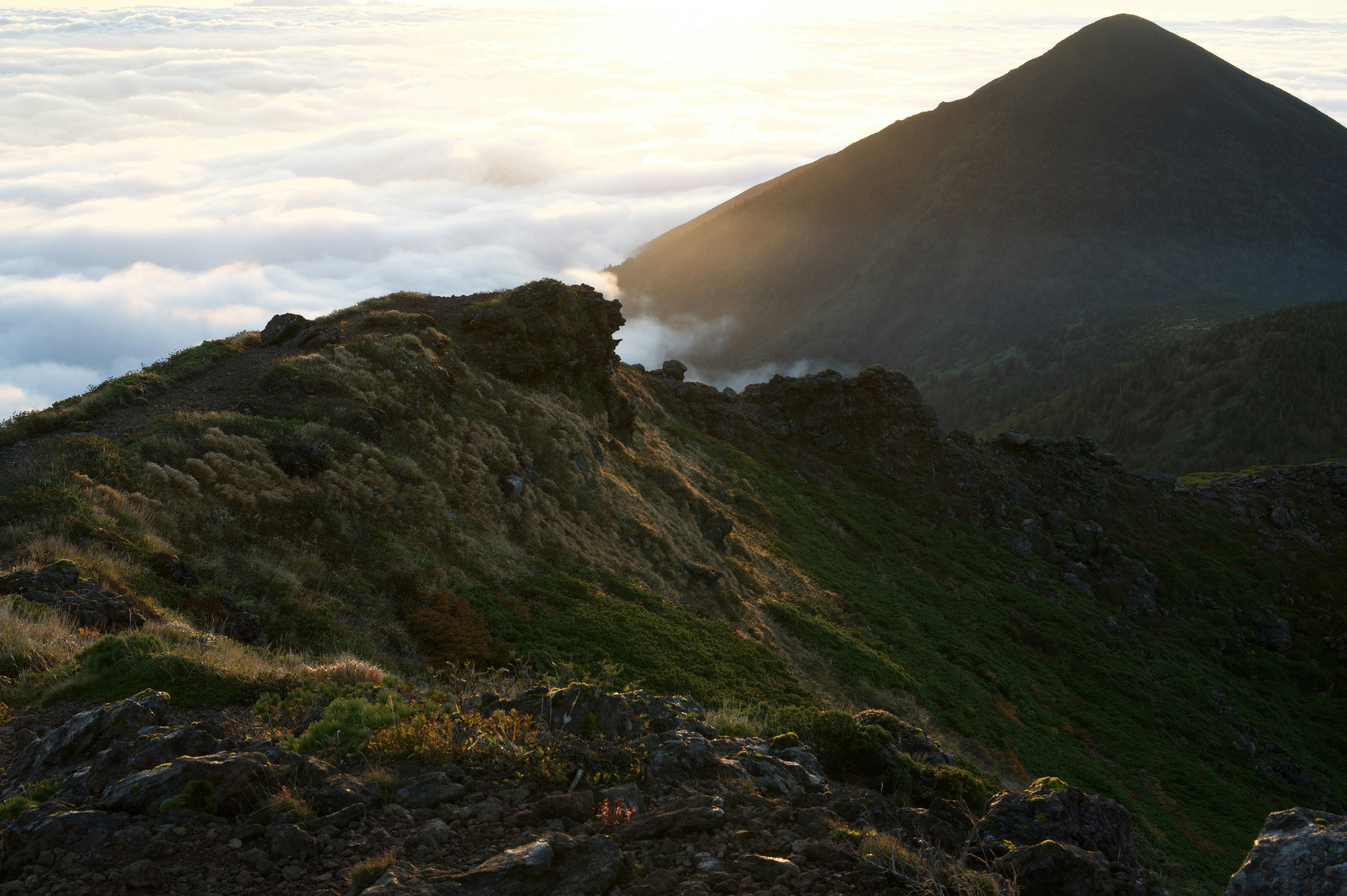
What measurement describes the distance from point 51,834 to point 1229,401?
17154 cm

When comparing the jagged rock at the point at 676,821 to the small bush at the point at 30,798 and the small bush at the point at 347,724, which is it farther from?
the small bush at the point at 30,798

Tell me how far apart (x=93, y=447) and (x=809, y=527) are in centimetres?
4180

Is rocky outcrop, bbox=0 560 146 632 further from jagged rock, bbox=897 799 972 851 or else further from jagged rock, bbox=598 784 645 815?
jagged rock, bbox=897 799 972 851

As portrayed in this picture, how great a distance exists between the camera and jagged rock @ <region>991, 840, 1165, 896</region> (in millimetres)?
8562

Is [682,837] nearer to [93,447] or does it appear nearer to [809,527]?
[93,447]

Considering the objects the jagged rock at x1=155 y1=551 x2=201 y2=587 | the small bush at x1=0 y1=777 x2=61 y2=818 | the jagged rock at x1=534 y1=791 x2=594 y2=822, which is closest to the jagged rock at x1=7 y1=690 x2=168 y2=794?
the small bush at x1=0 y1=777 x2=61 y2=818

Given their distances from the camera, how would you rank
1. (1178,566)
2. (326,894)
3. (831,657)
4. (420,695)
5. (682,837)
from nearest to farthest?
(326,894) < (682,837) < (420,695) < (831,657) < (1178,566)

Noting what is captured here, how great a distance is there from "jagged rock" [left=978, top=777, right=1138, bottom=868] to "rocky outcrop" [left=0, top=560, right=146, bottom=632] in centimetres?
1526

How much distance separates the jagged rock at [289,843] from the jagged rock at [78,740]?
312 centimetres

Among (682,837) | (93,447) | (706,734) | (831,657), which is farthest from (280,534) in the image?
(831,657)

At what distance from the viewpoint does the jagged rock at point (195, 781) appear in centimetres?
809

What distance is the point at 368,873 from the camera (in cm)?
730

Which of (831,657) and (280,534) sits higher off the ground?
(280,534)

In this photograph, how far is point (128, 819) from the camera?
7824mm
